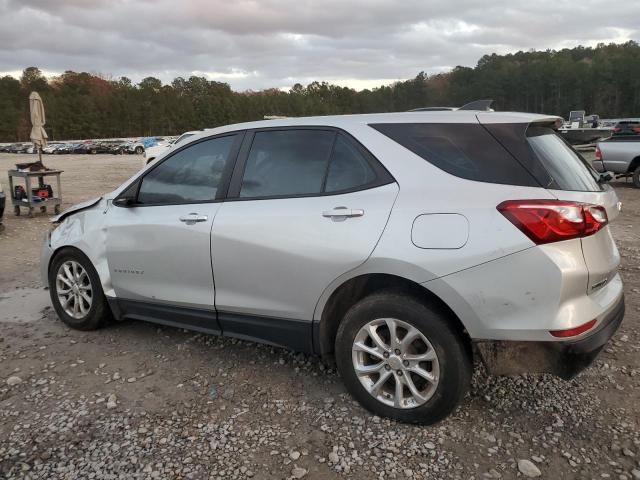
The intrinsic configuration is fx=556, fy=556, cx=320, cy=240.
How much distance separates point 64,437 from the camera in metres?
3.01

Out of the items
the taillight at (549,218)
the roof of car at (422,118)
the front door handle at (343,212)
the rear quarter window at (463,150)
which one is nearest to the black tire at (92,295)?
the roof of car at (422,118)

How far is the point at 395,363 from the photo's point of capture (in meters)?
2.99

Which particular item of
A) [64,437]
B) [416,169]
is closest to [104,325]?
[64,437]

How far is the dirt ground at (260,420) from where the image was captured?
8.97ft

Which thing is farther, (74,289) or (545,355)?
(74,289)

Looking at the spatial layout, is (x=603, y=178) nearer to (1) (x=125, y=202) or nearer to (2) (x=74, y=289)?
(1) (x=125, y=202)

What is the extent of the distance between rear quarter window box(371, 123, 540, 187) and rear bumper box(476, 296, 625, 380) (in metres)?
0.79

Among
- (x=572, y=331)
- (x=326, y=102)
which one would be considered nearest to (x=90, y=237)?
(x=572, y=331)

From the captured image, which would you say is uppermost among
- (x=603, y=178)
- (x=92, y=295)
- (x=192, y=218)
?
(x=603, y=178)

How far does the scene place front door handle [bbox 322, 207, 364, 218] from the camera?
303 cm

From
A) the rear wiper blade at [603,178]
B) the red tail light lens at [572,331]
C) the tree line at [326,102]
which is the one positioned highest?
the tree line at [326,102]

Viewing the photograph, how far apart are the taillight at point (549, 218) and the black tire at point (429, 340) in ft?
2.03

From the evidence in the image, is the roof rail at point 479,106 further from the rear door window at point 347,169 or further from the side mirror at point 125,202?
the side mirror at point 125,202

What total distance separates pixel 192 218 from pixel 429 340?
5.77 ft
